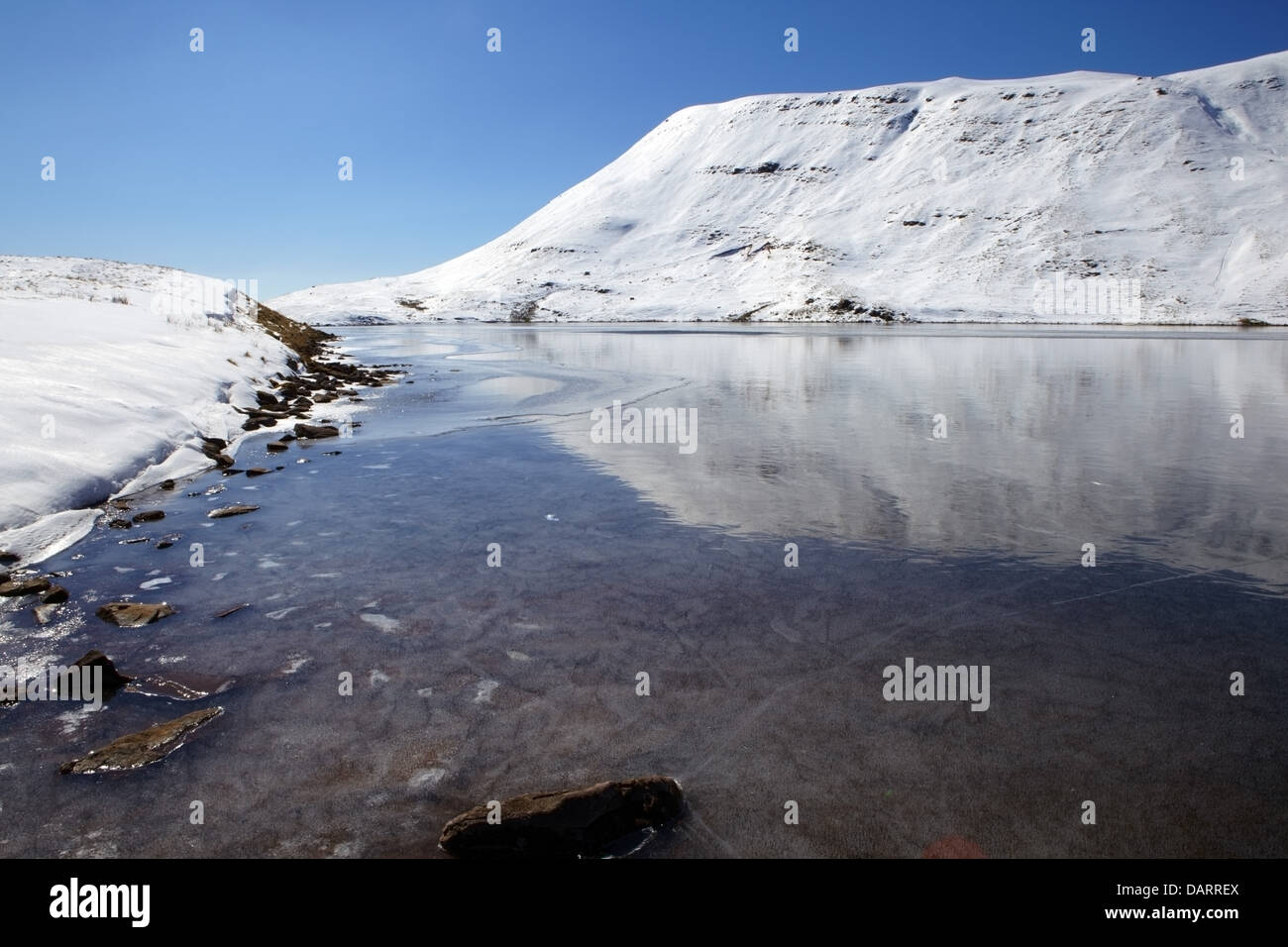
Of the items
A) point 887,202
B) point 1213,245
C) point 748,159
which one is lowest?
point 1213,245

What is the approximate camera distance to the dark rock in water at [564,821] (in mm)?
3562

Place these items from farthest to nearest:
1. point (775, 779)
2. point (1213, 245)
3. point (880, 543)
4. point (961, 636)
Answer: point (1213, 245)
point (880, 543)
point (961, 636)
point (775, 779)

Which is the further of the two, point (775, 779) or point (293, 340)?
point (293, 340)

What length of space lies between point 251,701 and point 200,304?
3454 centimetres

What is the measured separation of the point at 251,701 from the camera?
493 cm

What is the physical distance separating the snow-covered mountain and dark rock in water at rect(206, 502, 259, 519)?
98586 millimetres

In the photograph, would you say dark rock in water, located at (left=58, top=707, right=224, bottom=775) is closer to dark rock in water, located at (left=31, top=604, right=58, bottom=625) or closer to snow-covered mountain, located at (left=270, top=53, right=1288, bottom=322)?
dark rock in water, located at (left=31, top=604, right=58, bottom=625)

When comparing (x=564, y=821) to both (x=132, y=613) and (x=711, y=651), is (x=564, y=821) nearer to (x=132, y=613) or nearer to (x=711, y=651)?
(x=711, y=651)

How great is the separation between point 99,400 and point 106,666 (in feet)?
30.2

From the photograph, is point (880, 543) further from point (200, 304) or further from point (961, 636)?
point (200, 304)

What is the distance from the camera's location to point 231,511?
369 inches

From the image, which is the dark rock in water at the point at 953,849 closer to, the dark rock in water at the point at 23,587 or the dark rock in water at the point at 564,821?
the dark rock in water at the point at 564,821

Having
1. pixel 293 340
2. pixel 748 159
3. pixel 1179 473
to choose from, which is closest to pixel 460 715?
pixel 1179 473

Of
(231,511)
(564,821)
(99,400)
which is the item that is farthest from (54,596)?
(99,400)
